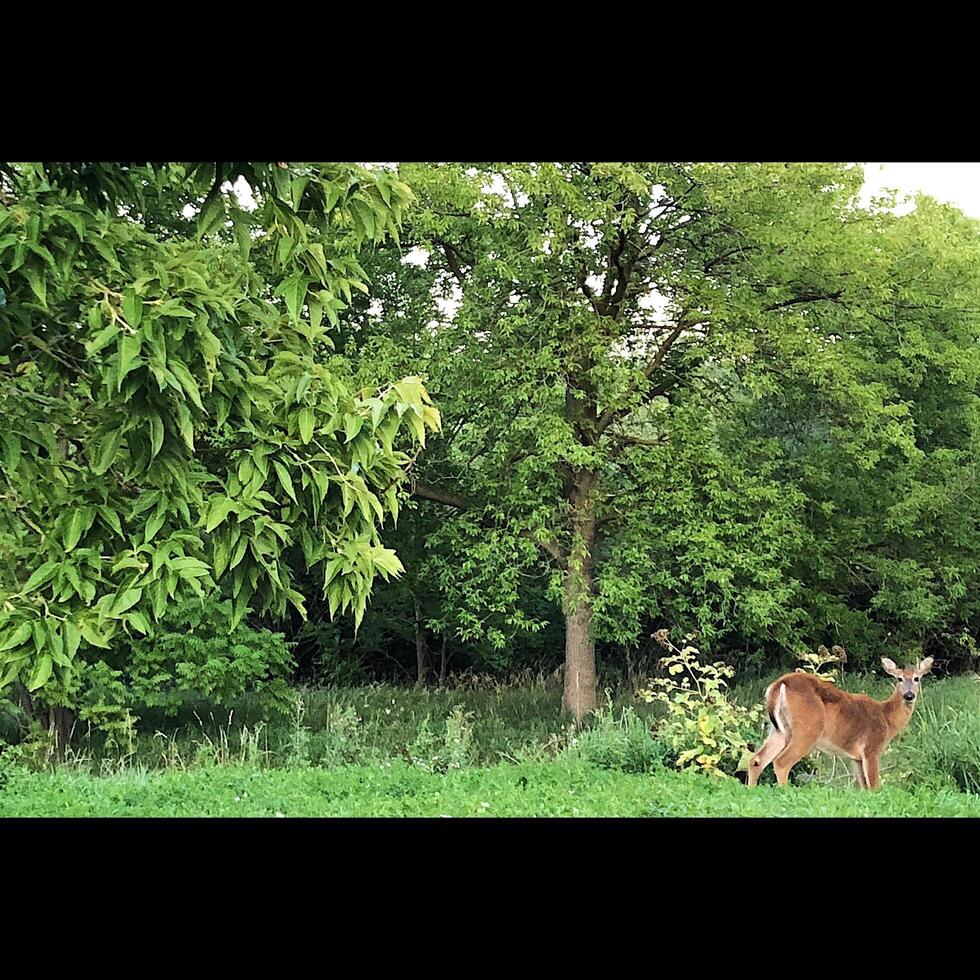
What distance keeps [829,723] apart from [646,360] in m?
Answer: 2.84

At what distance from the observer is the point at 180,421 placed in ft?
6.21

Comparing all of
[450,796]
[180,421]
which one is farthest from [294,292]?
[450,796]

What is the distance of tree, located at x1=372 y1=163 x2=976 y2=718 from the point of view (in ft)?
19.3

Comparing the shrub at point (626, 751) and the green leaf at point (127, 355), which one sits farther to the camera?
the shrub at point (626, 751)

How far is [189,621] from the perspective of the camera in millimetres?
5934

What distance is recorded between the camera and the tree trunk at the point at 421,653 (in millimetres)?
7141

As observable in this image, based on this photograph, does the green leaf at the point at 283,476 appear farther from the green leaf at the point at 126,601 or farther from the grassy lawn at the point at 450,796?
the grassy lawn at the point at 450,796

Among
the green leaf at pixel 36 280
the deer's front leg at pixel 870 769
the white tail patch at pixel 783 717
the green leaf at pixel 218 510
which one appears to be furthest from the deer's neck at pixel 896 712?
the green leaf at pixel 36 280

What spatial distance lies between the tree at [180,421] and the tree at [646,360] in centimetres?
349

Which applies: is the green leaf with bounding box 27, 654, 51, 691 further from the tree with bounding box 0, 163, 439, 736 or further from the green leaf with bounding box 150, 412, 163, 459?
the green leaf with bounding box 150, 412, 163, 459

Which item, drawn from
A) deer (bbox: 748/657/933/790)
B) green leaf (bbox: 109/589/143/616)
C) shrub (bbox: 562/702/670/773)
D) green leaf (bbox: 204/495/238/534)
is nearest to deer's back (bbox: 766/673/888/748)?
deer (bbox: 748/657/933/790)
